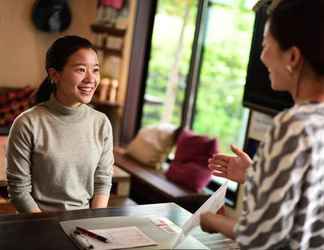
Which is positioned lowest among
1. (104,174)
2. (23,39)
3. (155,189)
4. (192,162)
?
(155,189)

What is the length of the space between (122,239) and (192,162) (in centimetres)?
238

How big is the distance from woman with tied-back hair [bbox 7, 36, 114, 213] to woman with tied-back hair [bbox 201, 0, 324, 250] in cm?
90

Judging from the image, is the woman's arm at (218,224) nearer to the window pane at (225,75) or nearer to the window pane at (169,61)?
the window pane at (225,75)

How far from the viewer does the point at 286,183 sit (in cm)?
Result: 92

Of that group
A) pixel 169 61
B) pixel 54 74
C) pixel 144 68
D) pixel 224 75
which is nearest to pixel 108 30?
pixel 144 68

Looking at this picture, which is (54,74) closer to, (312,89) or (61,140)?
(61,140)

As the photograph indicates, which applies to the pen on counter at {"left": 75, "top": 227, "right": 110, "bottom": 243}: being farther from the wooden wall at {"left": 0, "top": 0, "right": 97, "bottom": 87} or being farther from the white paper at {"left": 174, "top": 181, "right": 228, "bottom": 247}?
the wooden wall at {"left": 0, "top": 0, "right": 97, "bottom": 87}

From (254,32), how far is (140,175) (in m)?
1.43

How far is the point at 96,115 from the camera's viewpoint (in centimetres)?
187

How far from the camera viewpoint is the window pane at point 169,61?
4480mm

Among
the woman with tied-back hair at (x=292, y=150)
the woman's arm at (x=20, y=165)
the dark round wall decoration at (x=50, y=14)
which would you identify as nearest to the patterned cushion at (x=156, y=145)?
the dark round wall decoration at (x=50, y=14)

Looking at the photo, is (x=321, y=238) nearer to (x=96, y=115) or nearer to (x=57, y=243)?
(x=57, y=243)

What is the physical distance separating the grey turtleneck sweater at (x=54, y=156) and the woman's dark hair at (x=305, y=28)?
1.02 meters

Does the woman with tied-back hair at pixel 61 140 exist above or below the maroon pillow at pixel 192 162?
above
